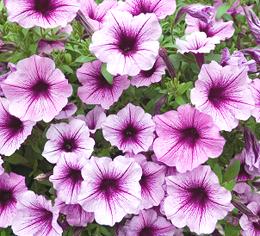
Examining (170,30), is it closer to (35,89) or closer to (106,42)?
(106,42)

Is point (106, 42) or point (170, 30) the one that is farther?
point (170, 30)

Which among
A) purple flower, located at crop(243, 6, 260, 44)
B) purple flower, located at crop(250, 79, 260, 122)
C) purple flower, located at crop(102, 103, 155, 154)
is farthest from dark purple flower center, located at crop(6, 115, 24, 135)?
purple flower, located at crop(243, 6, 260, 44)

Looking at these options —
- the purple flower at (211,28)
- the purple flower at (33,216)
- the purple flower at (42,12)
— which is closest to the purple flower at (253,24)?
the purple flower at (211,28)

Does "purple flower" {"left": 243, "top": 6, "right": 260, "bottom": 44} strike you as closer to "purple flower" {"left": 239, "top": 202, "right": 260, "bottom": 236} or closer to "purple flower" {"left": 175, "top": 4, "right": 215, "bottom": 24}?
"purple flower" {"left": 175, "top": 4, "right": 215, "bottom": 24}

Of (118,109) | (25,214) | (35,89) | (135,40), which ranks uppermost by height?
(135,40)

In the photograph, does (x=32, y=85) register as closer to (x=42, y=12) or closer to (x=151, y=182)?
(x=42, y=12)

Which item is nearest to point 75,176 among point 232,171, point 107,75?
point 107,75

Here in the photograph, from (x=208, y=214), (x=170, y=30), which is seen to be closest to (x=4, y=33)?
(x=170, y=30)

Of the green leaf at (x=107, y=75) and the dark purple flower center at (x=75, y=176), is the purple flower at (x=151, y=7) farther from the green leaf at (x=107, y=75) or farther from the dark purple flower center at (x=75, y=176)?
the dark purple flower center at (x=75, y=176)
